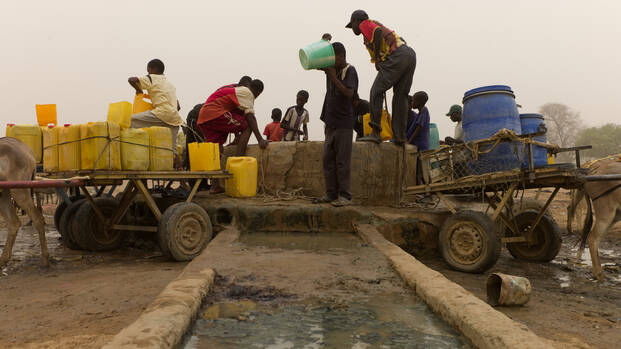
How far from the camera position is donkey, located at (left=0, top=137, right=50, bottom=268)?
15.7ft

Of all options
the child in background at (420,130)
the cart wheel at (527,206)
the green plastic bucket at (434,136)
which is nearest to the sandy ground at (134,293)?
the cart wheel at (527,206)

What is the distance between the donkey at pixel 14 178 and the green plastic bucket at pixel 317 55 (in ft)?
11.2

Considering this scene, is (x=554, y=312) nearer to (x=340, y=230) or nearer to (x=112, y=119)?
(x=340, y=230)

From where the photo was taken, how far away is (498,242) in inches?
191

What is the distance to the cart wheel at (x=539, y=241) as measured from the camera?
589 cm

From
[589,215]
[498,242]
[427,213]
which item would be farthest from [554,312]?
[589,215]

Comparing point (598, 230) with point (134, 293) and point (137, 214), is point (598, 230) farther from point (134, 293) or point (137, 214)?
point (137, 214)

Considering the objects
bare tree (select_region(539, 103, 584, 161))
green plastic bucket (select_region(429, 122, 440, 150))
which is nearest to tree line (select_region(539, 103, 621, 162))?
bare tree (select_region(539, 103, 584, 161))

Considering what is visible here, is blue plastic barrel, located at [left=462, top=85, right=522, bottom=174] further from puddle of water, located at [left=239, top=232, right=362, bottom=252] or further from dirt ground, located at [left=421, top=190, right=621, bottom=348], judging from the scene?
puddle of water, located at [left=239, top=232, right=362, bottom=252]

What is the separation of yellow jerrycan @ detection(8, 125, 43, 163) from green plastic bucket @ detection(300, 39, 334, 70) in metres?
3.33

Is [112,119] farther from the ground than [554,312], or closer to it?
farther from the ground

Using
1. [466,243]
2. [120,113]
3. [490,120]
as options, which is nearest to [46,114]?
[120,113]

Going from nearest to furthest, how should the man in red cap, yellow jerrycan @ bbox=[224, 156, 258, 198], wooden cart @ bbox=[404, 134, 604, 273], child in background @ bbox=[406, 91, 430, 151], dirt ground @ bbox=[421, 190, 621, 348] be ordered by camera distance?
1. dirt ground @ bbox=[421, 190, 621, 348]
2. wooden cart @ bbox=[404, 134, 604, 273]
3. the man in red cap
4. yellow jerrycan @ bbox=[224, 156, 258, 198]
5. child in background @ bbox=[406, 91, 430, 151]

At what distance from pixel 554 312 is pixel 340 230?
8.60 feet
